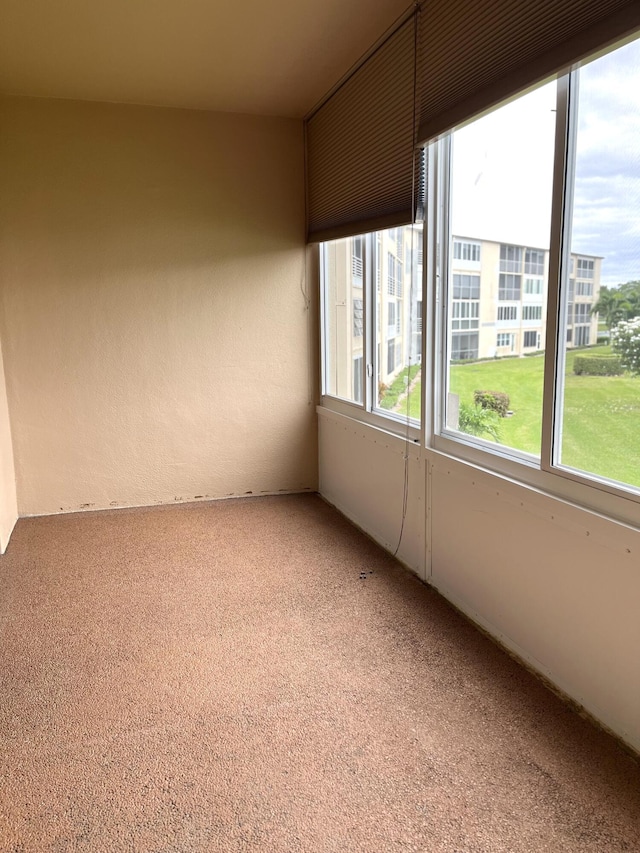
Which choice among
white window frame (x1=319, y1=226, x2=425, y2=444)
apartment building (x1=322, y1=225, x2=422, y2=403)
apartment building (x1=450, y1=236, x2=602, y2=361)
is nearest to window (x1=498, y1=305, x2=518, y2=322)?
apartment building (x1=450, y1=236, x2=602, y2=361)

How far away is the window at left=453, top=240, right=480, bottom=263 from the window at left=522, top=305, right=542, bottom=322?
0.42m

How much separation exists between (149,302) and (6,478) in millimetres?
1489

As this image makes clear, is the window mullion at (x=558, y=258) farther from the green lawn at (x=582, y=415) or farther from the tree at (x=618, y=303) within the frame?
the tree at (x=618, y=303)

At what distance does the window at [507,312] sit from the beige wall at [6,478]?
304 cm

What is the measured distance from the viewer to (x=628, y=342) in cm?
190

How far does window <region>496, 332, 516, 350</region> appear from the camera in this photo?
253cm

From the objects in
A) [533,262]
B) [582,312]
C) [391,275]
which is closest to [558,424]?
[582,312]

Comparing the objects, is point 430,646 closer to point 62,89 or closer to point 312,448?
point 312,448

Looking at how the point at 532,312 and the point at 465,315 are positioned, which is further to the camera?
the point at 465,315

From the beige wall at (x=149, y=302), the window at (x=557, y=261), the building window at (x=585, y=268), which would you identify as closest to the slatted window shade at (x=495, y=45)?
the window at (x=557, y=261)

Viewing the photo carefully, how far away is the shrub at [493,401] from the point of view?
8.54 feet

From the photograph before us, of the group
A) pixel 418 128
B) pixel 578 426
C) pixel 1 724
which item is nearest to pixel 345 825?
pixel 1 724

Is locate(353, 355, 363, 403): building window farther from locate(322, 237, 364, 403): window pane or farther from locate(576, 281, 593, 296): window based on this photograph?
locate(576, 281, 593, 296): window

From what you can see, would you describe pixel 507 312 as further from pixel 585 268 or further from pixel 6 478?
pixel 6 478
